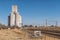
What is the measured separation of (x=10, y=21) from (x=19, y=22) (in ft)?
22.6

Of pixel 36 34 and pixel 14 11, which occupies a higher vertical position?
pixel 14 11

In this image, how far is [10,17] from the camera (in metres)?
129

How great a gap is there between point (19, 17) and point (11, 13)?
7.55 m

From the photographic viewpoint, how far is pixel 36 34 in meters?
36.9

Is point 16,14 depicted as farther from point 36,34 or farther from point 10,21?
point 36,34

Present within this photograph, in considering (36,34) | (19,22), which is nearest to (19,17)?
(19,22)

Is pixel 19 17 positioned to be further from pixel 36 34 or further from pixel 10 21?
pixel 36 34

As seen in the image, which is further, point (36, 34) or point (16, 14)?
point (16, 14)

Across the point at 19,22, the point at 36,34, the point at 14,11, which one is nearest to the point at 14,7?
the point at 14,11

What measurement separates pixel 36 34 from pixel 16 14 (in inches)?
3646

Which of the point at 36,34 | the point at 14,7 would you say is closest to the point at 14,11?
the point at 14,7

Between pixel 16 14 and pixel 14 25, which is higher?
pixel 16 14

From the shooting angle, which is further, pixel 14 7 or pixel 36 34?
pixel 14 7

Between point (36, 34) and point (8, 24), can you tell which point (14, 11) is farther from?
point (36, 34)
